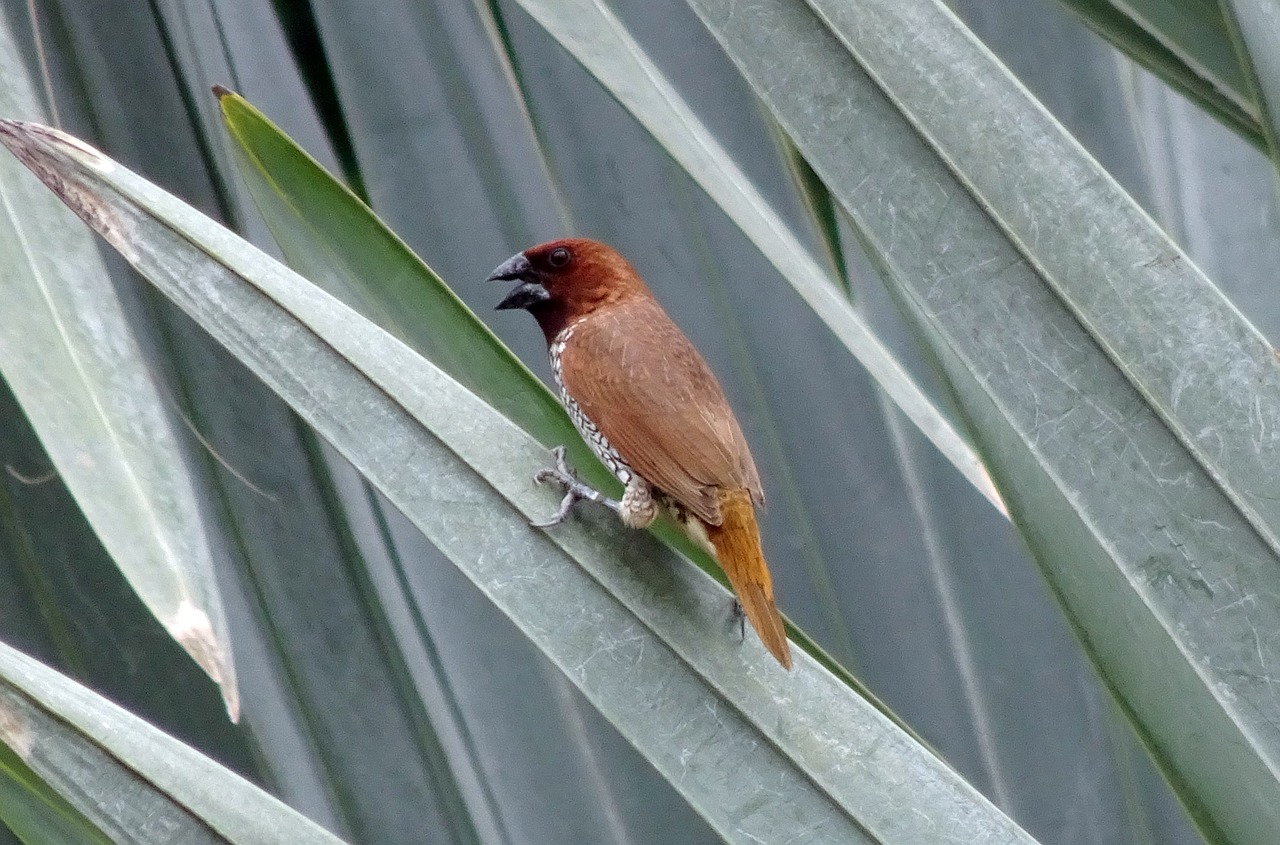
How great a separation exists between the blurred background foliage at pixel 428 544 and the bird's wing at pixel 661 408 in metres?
0.21

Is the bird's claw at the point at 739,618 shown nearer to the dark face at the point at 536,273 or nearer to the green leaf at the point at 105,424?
the green leaf at the point at 105,424

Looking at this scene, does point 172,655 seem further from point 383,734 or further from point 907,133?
point 907,133

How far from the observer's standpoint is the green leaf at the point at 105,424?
87cm

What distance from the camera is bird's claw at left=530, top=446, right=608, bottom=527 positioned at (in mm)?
893

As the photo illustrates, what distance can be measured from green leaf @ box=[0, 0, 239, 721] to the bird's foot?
251 mm

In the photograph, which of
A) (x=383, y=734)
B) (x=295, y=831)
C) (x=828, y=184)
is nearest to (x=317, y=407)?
(x=295, y=831)

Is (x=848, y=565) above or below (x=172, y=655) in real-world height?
below

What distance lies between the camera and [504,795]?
172 cm

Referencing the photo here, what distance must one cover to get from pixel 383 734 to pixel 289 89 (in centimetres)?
92

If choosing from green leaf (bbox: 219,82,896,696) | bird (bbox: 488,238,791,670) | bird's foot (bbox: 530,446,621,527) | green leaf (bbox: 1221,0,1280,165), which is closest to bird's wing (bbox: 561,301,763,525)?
bird (bbox: 488,238,791,670)

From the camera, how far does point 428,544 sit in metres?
1.73

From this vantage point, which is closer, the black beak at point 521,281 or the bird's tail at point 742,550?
the bird's tail at point 742,550

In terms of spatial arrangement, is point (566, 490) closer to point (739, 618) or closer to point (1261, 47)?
point (739, 618)

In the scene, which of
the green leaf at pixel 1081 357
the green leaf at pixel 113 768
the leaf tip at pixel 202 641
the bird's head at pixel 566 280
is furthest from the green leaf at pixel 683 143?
the green leaf at pixel 113 768
